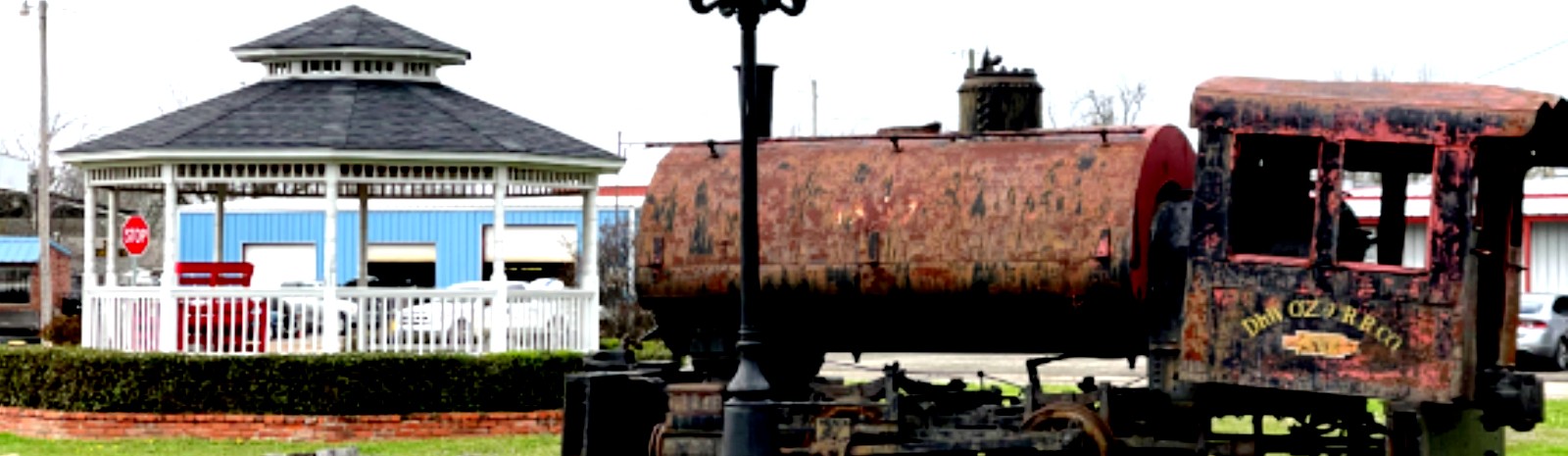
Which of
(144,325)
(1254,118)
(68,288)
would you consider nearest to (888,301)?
(1254,118)

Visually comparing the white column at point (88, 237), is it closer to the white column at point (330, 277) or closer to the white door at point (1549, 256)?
the white column at point (330, 277)

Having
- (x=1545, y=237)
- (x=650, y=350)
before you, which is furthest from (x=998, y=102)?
(x=1545, y=237)

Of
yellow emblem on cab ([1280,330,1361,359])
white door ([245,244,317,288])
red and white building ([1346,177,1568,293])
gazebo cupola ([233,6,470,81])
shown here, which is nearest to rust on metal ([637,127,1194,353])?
yellow emblem on cab ([1280,330,1361,359])

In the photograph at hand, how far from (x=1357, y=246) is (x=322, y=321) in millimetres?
13038

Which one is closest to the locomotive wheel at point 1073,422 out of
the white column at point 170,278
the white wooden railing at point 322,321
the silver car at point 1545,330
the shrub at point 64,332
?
the white wooden railing at point 322,321

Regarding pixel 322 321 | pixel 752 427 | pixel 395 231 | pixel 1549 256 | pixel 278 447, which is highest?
pixel 395 231

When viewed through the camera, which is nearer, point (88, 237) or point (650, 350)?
point (88, 237)

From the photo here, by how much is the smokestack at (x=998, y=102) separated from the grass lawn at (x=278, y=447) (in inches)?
262

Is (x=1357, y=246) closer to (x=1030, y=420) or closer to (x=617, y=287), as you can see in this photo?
(x=1030, y=420)

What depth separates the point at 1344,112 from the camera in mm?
14141

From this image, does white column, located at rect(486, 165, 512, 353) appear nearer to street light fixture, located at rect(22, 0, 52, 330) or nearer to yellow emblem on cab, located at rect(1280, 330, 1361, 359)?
yellow emblem on cab, located at rect(1280, 330, 1361, 359)

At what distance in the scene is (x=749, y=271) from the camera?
50.0 feet

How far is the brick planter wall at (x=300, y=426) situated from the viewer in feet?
77.6

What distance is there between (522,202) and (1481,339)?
41019mm
